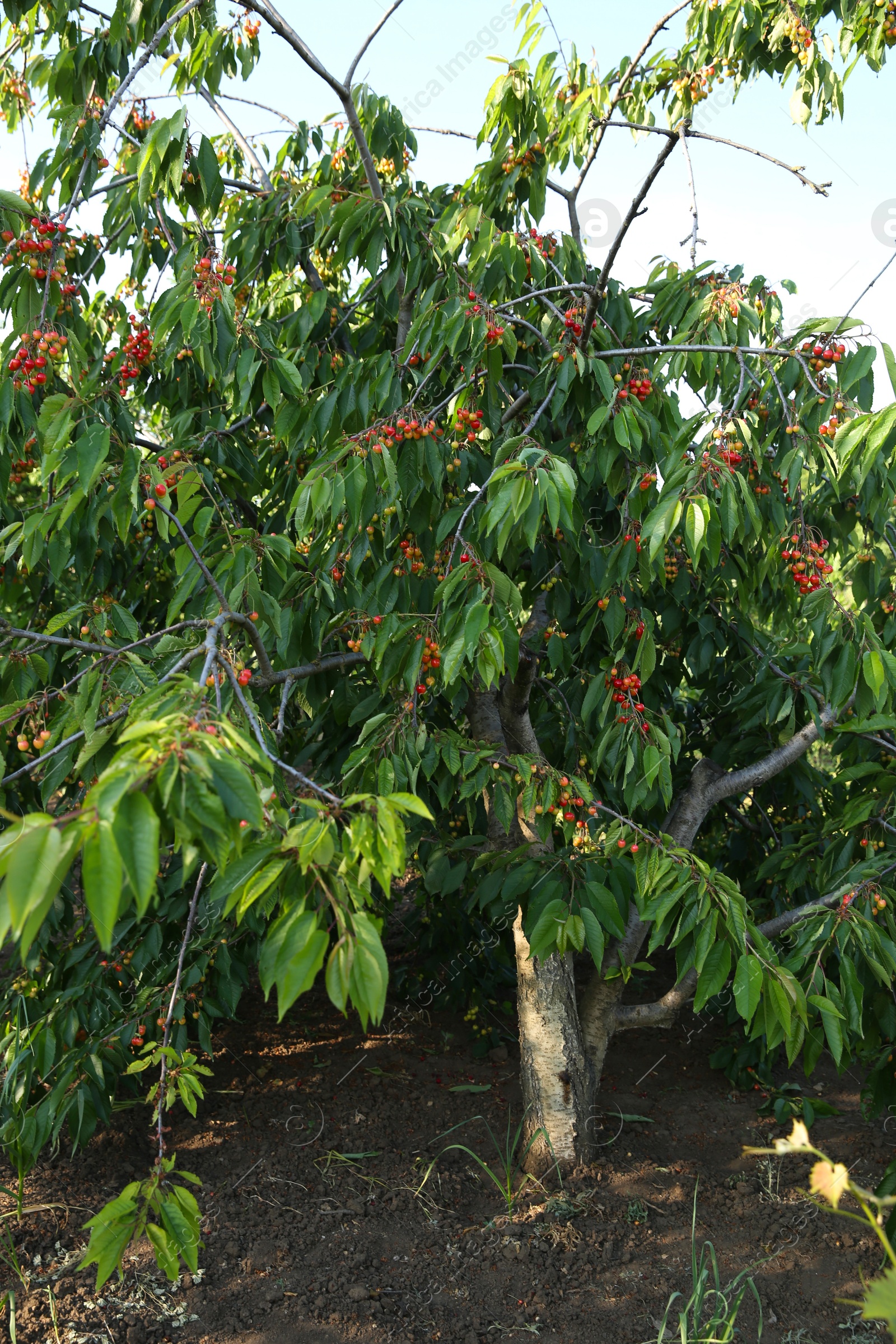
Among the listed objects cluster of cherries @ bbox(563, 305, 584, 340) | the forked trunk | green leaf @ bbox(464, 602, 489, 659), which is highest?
cluster of cherries @ bbox(563, 305, 584, 340)

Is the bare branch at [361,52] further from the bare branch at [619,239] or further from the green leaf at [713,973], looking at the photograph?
the green leaf at [713,973]

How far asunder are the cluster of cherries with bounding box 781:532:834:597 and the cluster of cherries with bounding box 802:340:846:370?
1.31 feet

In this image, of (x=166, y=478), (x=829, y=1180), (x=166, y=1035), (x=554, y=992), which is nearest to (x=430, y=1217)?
(x=554, y=992)

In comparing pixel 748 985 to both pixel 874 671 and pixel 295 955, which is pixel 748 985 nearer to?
pixel 874 671

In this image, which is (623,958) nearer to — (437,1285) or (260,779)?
(437,1285)

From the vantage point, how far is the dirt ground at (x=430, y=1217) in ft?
A: 8.23

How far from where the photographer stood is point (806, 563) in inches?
85.9

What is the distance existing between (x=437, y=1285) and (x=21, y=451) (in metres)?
2.54

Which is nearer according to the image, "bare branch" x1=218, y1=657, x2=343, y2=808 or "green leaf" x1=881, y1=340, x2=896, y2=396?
"bare branch" x1=218, y1=657, x2=343, y2=808

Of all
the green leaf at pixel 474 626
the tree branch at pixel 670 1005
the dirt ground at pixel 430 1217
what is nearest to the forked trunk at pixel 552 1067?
the dirt ground at pixel 430 1217

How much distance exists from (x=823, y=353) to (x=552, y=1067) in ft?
7.54

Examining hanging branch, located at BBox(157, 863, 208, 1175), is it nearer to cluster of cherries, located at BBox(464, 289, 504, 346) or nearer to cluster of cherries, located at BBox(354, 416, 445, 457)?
cluster of cherries, located at BBox(354, 416, 445, 457)

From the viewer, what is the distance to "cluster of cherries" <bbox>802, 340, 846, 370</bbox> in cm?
194

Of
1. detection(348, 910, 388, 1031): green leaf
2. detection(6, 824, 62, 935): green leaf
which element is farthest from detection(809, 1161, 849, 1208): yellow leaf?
detection(6, 824, 62, 935): green leaf
